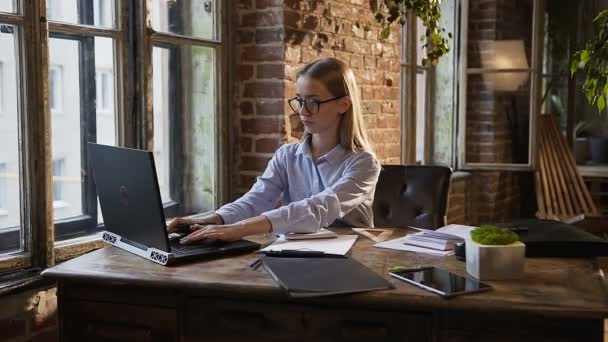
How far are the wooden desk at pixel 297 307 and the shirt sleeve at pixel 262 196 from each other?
509 millimetres

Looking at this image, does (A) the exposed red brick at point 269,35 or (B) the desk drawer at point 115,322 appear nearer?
(B) the desk drawer at point 115,322

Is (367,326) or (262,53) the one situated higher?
(262,53)

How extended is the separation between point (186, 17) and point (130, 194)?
1.43m

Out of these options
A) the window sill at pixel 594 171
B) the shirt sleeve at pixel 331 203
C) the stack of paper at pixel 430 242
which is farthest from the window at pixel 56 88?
the window sill at pixel 594 171

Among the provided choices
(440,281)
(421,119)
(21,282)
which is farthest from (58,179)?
(421,119)

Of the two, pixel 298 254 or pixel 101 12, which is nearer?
pixel 298 254

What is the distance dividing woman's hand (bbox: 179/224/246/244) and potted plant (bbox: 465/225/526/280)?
677mm

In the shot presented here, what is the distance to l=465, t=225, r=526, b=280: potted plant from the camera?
68.2 inches

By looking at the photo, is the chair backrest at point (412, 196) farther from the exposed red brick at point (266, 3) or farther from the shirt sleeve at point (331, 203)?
the exposed red brick at point (266, 3)

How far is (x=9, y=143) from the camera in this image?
237 centimetres

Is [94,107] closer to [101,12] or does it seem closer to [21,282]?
[101,12]

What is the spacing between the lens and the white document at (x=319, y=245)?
202 centimetres

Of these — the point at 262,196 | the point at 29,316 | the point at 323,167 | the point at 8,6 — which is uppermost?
the point at 8,6

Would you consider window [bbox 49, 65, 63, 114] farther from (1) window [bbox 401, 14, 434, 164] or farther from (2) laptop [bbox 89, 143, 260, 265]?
(1) window [bbox 401, 14, 434, 164]
